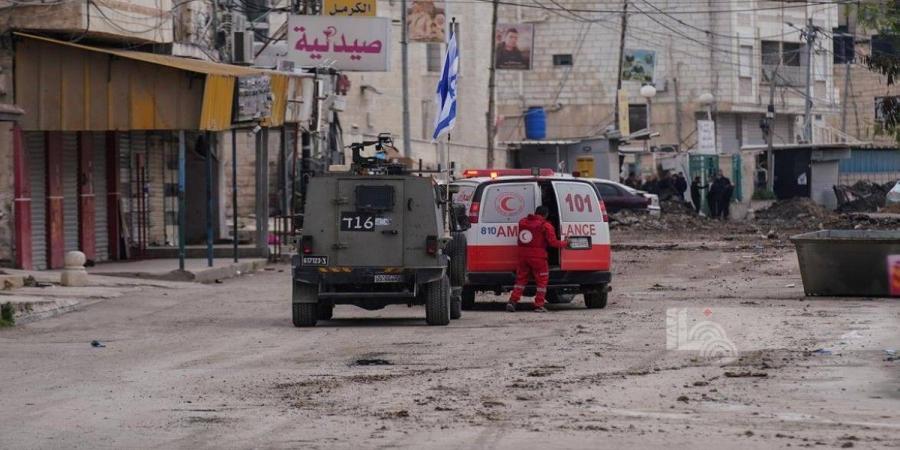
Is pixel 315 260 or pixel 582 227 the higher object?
pixel 582 227

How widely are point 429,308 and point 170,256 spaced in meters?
15.4

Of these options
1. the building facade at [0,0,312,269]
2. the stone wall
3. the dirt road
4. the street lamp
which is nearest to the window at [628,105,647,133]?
the street lamp

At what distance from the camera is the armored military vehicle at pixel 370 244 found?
18859mm

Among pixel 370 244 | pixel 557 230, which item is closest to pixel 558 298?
pixel 557 230

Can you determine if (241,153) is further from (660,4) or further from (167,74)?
(660,4)

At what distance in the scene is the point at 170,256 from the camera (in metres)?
33.4

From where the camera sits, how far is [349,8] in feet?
130

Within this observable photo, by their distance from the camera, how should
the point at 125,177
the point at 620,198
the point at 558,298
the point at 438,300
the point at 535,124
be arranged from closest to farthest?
the point at 438,300 < the point at 558,298 < the point at 125,177 < the point at 620,198 < the point at 535,124

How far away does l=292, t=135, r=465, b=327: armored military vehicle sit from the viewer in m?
18.9

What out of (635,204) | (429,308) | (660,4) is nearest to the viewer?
(429,308)

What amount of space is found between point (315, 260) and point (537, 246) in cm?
372

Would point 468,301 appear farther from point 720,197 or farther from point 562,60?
point 562,60

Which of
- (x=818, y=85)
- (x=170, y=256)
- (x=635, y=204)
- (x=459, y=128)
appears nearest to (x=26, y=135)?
(x=170, y=256)

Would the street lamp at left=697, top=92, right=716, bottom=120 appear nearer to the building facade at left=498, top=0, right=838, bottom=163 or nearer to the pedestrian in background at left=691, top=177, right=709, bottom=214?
the building facade at left=498, top=0, right=838, bottom=163
